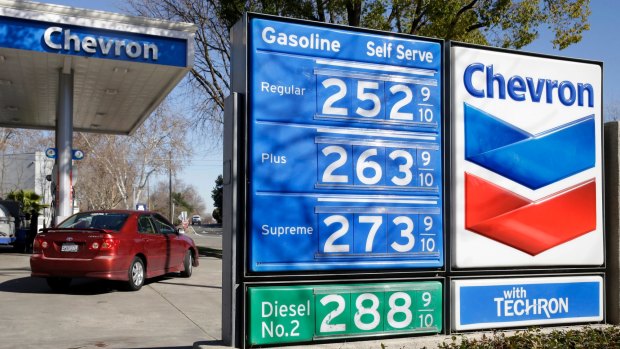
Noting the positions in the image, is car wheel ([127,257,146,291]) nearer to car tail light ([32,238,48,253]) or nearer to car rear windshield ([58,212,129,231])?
car rear windshield ([58,212,129,231])

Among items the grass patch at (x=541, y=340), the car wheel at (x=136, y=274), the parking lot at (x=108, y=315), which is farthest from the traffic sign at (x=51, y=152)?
the grass patch at (x=541, y=340)

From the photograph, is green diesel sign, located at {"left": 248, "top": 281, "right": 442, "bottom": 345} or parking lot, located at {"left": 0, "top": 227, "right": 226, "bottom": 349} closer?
green diesel sign, located at {"left": 248, "top": 281, "right": 442, "bottom": 345}

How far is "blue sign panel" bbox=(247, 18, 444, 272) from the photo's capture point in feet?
18.6

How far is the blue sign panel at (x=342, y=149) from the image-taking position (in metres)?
5.66

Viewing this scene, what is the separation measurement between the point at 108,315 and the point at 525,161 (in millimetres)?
6623

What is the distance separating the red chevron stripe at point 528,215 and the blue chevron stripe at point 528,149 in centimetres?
19

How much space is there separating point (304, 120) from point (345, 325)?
6.11 ft

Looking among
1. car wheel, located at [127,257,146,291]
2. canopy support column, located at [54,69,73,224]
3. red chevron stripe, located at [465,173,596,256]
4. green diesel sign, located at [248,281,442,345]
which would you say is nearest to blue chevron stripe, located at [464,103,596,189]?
red chevron stripe, located at [465,173,596,256]

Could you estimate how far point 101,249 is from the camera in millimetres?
12023

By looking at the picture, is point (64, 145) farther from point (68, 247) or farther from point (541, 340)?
point (541, 340)

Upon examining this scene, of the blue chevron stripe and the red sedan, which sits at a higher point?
the blue chevron stripe

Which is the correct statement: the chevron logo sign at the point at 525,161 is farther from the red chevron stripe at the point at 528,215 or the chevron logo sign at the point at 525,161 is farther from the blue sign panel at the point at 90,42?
the blue sign panel at the point at 90,42

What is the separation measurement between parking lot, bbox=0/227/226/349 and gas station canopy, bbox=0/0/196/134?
5569 millimetres

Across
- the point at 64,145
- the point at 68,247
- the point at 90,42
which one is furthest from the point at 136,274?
the point at 64,145
